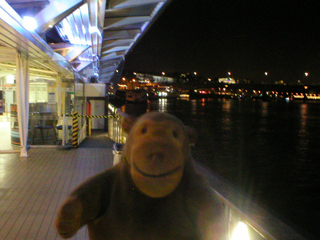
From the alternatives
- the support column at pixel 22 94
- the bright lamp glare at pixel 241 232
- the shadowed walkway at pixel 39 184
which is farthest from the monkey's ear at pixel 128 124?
the support column at pixel 22 94

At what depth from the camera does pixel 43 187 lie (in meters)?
6.21

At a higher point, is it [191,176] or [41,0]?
[41,0]

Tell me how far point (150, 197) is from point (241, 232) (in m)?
1.50

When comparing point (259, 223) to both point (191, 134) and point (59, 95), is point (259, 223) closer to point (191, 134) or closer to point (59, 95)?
point (191, 134)

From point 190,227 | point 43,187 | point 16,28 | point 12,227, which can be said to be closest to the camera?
point 190,227

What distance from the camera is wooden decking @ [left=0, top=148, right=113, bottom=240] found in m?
4.39

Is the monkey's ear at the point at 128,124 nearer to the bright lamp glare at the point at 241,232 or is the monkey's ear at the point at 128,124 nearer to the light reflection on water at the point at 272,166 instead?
the bright lamp glare at the point at 241,232

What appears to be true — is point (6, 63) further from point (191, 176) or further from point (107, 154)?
point (191, 176)

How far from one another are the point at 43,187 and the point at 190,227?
5141 millimetres

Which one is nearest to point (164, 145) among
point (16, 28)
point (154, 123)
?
point (154, 123)

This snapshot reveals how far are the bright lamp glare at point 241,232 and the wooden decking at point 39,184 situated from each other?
1417 mm

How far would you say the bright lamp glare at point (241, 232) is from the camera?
270cm

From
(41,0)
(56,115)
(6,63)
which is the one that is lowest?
(56,115)

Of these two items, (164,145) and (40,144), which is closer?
(164,145)
